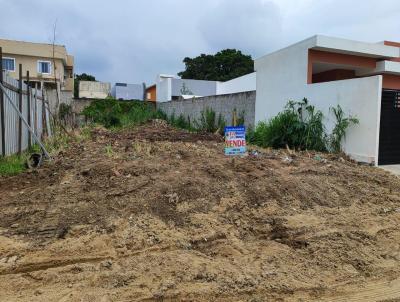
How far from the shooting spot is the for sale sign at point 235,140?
21.2 ft

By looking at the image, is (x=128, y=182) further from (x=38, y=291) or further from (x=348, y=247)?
(x=348, y=247)

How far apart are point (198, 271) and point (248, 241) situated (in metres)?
0.97

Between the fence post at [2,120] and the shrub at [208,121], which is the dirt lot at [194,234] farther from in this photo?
the shrub at [208,121]

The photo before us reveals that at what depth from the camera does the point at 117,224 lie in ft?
13.7

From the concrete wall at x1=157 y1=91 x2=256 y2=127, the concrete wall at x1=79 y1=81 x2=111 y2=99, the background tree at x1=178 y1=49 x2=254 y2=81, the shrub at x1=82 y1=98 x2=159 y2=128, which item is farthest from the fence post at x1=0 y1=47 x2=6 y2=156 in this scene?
the background tree at x1=178 y1=49 x2=254 y2=81

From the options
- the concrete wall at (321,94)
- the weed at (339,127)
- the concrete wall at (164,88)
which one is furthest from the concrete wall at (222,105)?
the concrete wall at (164,88)

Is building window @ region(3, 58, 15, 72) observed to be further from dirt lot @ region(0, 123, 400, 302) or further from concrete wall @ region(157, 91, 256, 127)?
dirt lot @ region(0, 123, 400, 302)

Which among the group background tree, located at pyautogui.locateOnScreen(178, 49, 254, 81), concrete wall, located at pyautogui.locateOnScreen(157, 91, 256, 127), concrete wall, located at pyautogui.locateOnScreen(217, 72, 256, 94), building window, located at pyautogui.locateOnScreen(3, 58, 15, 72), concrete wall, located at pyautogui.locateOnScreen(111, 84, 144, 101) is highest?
background tree, located at pyautogui.locateOnScreen(178, 49, 254, 81)

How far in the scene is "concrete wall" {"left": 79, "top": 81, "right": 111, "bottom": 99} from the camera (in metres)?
43.9

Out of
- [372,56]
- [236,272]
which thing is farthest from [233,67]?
[236,272]

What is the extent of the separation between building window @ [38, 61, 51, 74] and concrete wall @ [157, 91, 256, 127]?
61.4 feet

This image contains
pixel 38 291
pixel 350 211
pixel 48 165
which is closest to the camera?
pixel 38 291

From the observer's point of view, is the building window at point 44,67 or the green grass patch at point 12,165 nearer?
the green grass patch at point 12,165

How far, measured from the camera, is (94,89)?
1766 inches
